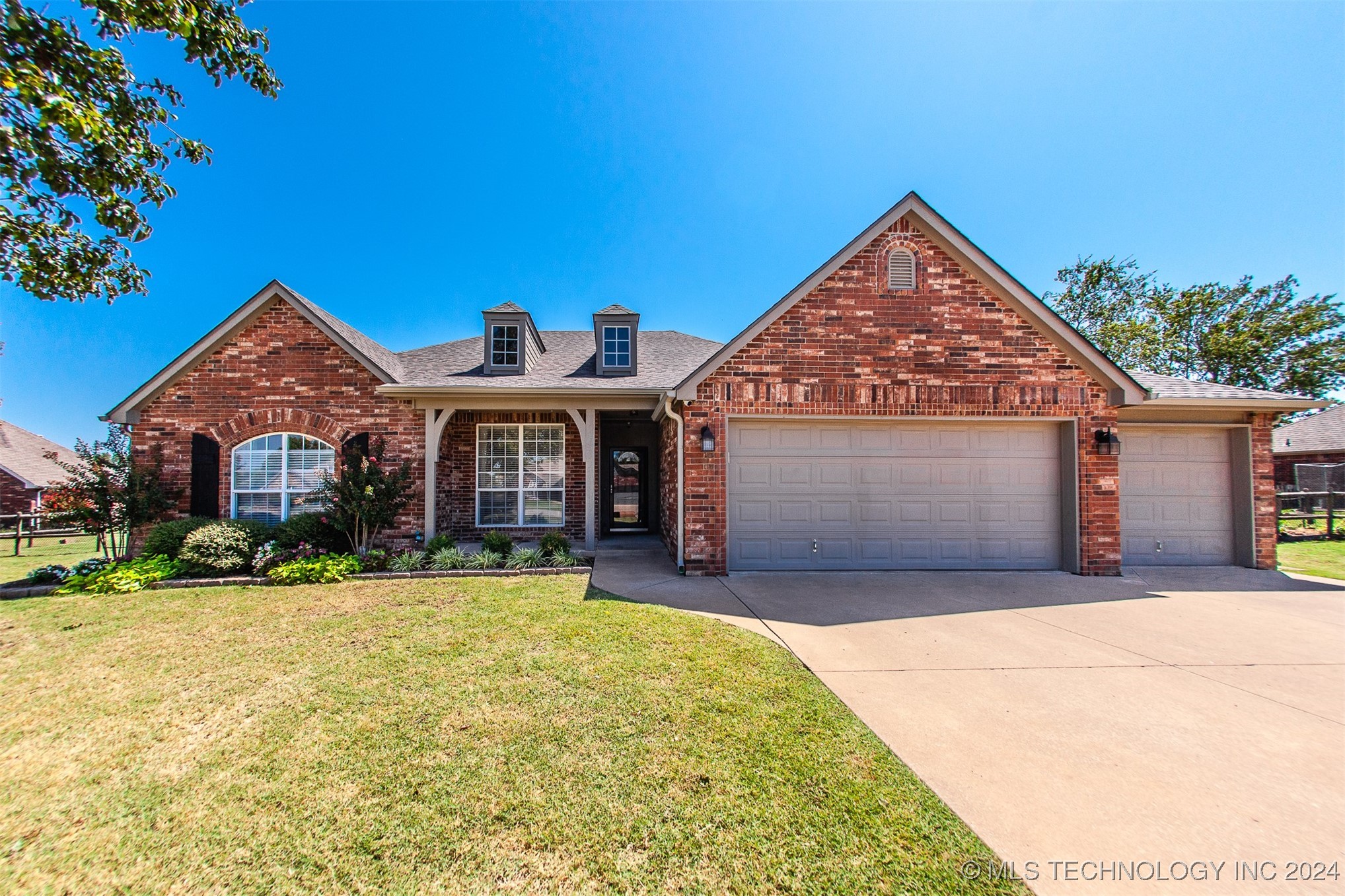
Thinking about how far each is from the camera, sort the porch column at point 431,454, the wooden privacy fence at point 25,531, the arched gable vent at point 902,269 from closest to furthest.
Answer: the arched gable vent at point 902,269 → the porch column at point 431,454 → the wooden privacy fence at point 25,531

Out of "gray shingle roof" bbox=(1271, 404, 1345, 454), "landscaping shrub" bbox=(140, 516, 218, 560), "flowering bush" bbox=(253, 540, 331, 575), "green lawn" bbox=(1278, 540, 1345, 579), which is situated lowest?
"green lawn" bbox=(1278, 540, 1345, 579)

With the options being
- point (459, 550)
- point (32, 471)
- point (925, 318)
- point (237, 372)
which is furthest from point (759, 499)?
point (32, 471)

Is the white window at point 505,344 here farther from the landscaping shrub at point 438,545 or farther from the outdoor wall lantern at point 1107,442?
the outdoor wall lantern at point 1107,442

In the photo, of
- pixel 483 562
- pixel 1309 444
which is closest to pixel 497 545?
pixel 483 562

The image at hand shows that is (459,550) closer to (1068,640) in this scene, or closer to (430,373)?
(430,373)

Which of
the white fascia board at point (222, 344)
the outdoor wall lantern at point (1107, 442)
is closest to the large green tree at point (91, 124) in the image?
the white fascia board at point (222, 344)

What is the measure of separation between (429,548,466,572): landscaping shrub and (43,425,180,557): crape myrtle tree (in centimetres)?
528

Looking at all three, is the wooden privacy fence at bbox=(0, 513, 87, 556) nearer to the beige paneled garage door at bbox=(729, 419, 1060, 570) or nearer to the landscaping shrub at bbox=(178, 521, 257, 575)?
the landscaping shrub at bbox=(178, 521, 257, 575)

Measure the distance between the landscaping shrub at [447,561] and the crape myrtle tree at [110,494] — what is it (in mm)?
5279

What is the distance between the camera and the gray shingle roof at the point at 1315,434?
1909 centimetres

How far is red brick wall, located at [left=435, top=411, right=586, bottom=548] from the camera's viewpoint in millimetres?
10555

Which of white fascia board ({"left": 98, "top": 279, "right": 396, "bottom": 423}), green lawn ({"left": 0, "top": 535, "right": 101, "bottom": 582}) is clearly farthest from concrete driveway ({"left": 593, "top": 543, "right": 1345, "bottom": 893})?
green lawn ({"left": 0, "top": 535, "right": 101, "bottom": 582})

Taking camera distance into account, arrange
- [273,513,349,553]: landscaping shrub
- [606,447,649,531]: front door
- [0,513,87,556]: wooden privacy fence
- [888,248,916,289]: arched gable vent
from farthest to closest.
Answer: [606,447,649,531]: front door
[0,513,87,556]: wooden privacy fence
[273,513,349,553]: landscaping shrub
[888,248,916,289]: arched gable vent

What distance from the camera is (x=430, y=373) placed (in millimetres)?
10781
